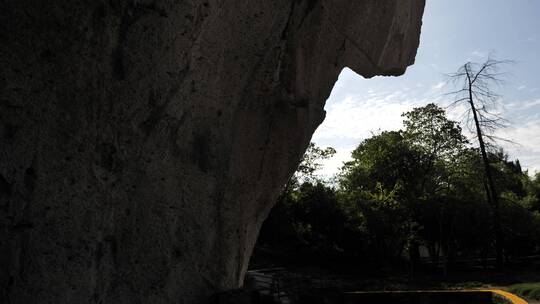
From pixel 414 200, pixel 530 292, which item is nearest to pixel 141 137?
pixel 530 292

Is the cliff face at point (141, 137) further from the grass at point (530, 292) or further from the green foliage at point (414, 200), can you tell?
the green foliage at point (414, 200)

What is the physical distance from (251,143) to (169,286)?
1.84m

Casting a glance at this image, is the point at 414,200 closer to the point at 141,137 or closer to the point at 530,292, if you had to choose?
the point at 530,292

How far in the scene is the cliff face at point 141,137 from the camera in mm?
3469

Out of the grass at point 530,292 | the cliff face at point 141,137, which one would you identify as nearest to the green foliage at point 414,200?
the grass at point 530,292

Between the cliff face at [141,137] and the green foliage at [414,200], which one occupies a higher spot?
the green foliage at [414,200]

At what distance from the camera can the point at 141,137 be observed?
13.3ft

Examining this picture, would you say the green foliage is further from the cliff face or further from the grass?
the cliff face

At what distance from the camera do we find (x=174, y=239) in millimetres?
4301

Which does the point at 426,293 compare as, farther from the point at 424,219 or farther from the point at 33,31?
the point at 424,219

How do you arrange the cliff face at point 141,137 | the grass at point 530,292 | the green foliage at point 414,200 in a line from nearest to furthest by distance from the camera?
the cliff face at point 141,137 < the grass at point 530,292 < the green foliage at point 414,200

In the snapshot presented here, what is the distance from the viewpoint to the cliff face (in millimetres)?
3469

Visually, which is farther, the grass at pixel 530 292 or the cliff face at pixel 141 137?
the grass at pixel 530 292

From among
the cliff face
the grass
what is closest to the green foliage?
the grass
